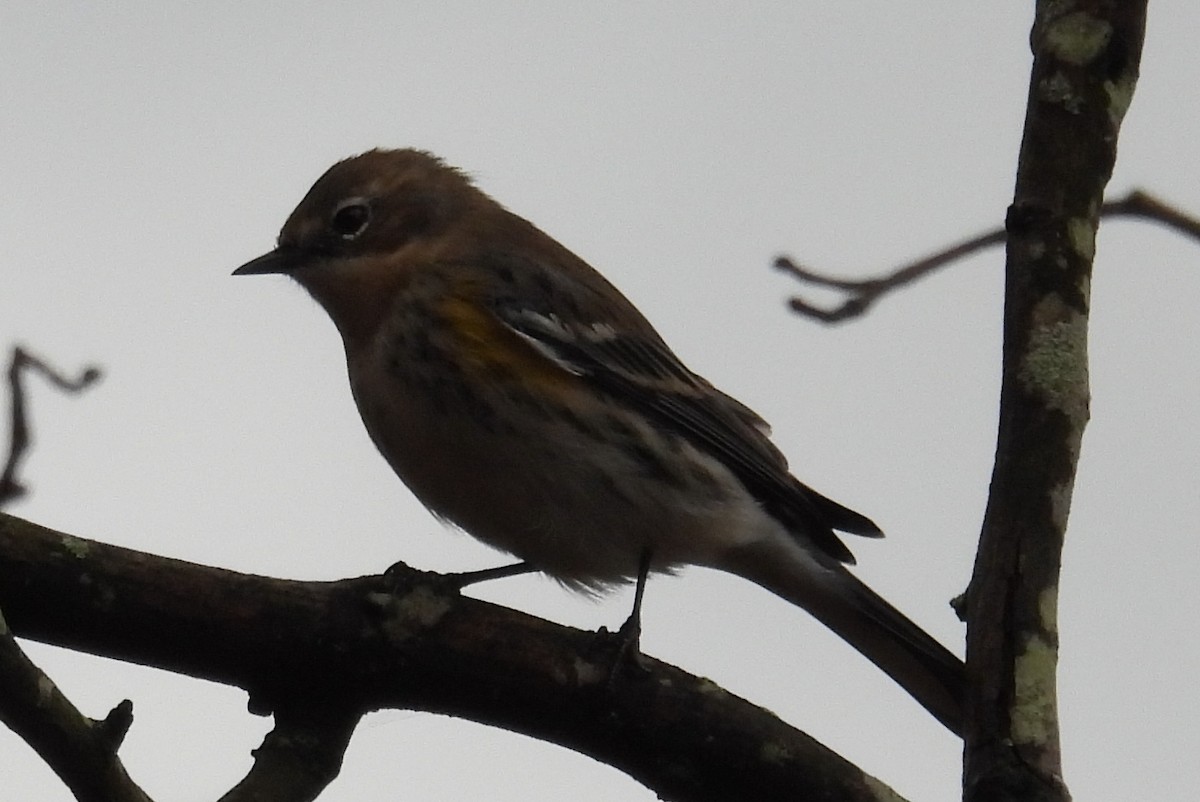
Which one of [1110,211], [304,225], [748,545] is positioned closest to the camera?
[1110,211]

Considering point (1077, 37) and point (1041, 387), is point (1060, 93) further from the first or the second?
point (1041, 387)

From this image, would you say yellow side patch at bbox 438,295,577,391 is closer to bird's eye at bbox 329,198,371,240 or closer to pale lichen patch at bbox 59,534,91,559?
bird's eye at bbox 329,198,371,240

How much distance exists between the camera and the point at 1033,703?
3809 millimetres

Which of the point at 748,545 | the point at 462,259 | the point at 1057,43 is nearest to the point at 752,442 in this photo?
the point at 748,545

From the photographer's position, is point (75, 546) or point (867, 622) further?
point (867, 622)

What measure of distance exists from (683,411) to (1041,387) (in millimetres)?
2878

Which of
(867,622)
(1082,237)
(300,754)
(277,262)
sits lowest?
(300,754)

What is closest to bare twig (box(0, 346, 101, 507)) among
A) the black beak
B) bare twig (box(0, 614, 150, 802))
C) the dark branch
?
bare twig (box(0, 614, 150, 802))

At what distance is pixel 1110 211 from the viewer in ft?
12.5

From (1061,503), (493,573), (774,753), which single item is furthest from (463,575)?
(1061,503)

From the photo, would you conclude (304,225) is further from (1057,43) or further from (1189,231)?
(1189,231)

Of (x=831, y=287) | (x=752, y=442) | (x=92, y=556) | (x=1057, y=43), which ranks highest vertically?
(x=752, y=442)

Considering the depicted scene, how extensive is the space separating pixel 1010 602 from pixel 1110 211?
37.3 inches

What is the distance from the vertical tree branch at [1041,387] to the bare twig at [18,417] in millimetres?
2234
